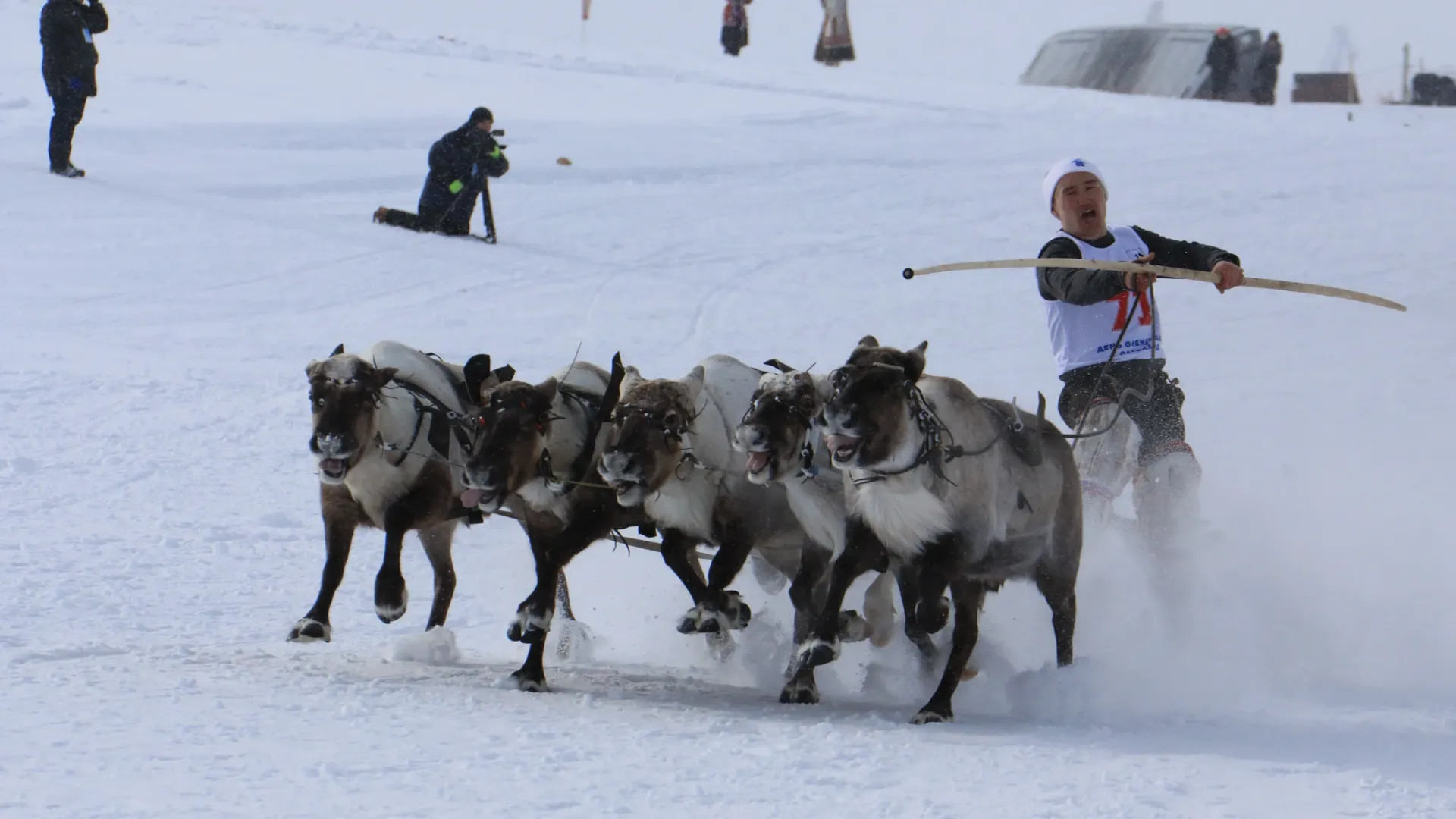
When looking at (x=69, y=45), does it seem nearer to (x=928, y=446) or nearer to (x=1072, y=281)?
(x=1072, y=281)

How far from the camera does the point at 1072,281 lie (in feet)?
21.9

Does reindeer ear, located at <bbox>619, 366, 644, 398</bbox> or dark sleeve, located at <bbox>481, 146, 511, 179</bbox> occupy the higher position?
dark sleeve, located at <bbox>481, 146, 511, 179</bbox>

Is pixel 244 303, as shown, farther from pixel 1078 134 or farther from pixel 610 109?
pixel 1078 134

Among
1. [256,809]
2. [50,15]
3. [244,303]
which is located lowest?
[256,809]

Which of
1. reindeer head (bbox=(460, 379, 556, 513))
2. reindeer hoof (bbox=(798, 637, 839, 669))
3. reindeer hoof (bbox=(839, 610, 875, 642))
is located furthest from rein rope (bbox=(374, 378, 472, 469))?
reindeer hoof (bbox=(798, 637, 839, 669))

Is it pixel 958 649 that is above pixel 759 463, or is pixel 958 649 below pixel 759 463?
below

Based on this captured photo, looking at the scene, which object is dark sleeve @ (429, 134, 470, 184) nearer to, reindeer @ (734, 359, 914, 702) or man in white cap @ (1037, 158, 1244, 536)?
man in white cap @ (1037, 158, 1244, 536)

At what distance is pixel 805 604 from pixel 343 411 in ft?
5.94

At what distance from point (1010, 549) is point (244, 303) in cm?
964

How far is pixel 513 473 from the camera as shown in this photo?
6.41 m

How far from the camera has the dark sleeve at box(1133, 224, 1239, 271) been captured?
7.01 metres

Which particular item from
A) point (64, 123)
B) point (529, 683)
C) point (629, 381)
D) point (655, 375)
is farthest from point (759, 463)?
point (64, 123)

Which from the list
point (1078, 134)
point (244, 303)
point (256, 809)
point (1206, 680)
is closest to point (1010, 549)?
point (1206, 680)

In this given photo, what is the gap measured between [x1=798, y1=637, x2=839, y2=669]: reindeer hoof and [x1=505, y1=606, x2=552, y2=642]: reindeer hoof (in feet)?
3.21
